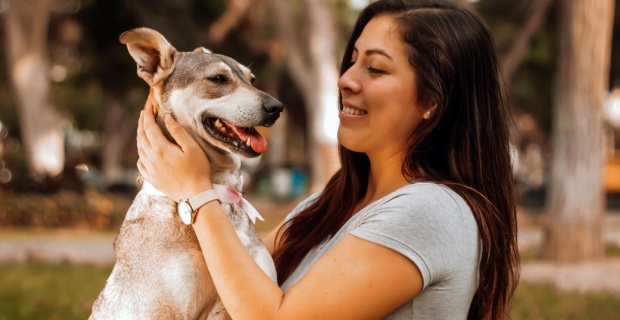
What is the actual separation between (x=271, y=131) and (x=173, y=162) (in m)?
15.7

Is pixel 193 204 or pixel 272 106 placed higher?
pixel 272 106

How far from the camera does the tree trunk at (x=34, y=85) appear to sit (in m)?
16.9

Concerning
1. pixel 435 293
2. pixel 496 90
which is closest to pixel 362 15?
pixel 496 90

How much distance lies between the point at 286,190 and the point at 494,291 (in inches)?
996

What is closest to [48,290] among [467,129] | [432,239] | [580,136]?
[467,129]

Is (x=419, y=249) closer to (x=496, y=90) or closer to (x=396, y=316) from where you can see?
(x=396, y=316)

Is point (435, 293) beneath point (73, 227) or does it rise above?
above

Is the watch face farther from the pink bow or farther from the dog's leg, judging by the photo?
the dog's leg

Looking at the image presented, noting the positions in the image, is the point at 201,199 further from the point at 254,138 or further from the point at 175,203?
the point at 254,138

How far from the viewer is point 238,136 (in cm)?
287

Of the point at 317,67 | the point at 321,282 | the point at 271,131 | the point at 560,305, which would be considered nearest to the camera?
the point at 321,282

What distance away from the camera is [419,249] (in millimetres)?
2281

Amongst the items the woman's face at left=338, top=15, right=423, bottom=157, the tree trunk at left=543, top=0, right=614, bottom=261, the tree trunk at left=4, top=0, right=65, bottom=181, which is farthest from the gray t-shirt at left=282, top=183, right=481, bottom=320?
the tree trunk at left=4, top=0, right=65, bottom=181

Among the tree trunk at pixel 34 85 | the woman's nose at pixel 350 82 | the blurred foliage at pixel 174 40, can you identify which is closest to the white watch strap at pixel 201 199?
the woman's nose at pixel 350 82
